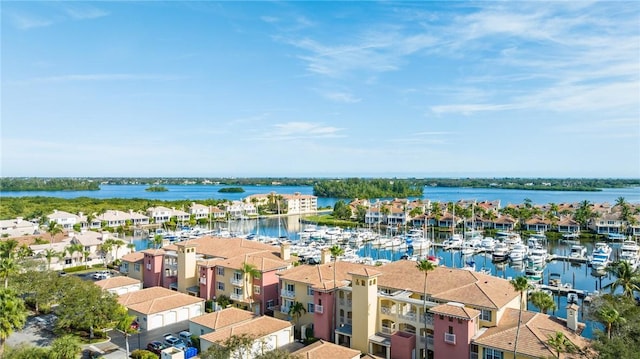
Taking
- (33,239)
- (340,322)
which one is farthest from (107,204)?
(340,322)

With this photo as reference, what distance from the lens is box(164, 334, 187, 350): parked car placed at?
34.0 metres

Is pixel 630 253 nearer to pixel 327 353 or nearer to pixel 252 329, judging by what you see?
pixel 327 353

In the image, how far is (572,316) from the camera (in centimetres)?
2773

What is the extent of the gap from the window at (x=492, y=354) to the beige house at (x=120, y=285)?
3515 centimetres

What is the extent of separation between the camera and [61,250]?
6178 cm

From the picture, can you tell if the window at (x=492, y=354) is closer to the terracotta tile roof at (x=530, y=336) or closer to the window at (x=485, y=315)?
the terracotta tile roof at (x=530, y=336)

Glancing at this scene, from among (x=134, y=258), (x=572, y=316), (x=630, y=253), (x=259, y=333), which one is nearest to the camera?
(x=572, y=316)

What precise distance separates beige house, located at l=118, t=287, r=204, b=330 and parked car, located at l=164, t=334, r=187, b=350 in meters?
3.27

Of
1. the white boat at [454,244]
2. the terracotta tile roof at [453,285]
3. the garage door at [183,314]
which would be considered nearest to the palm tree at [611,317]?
the terracotta tile roof at [453,285]

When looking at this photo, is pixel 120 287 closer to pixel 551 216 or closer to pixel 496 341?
pixel 496 341

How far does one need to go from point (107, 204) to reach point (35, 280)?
10288 cm

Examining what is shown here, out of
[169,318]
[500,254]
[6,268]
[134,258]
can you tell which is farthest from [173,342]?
[500,254]

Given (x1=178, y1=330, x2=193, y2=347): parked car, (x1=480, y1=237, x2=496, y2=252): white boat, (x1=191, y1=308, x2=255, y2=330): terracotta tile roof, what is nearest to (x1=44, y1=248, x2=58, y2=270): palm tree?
(x1=178, y1=330, x2=193, y2=347): parked car

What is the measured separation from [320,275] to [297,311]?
3483 millimetres
